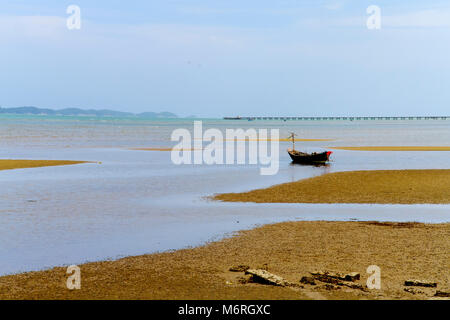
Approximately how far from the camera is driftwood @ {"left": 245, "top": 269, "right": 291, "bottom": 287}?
39.2 feet

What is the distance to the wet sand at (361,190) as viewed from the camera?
1008 inches

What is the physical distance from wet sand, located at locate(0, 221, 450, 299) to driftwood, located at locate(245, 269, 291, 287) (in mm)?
187

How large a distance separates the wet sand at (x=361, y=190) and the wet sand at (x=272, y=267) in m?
6.96

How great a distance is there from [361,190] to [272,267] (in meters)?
15.8

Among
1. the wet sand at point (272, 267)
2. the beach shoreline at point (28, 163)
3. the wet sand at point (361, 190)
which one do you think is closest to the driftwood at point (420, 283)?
the wet sand at point (272, 267)

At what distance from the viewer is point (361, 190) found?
28281 millimetres

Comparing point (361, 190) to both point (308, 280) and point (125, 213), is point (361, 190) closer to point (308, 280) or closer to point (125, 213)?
point (125, 213)

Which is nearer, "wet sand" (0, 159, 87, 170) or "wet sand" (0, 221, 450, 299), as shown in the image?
"wet sand" (0, 221, 450, 299)

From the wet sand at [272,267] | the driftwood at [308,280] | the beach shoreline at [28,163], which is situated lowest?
the wet sand at [272,267]

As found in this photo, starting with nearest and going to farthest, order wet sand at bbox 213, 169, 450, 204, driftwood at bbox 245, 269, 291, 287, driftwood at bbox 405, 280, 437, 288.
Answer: driftwood at bbox 405, 280, 437, 288
driftwood at bbox 245, 269, 291, 287
wet sand at bbox 213, 169, 450, 204

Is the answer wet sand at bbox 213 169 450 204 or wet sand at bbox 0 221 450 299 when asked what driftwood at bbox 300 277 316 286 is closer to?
wet sand at bbox 0 221 450 299

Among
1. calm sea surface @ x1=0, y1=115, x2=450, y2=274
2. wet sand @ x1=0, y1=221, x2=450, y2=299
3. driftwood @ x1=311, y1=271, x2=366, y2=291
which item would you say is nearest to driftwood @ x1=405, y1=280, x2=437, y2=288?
wet sand @ x1=0, y1=221, x2=450, y2=299

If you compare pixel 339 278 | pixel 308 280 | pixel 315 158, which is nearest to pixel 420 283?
pixel 339 278

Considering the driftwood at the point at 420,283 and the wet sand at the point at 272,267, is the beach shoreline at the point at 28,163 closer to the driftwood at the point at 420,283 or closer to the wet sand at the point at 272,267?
the wet sand at the point at 272,267
